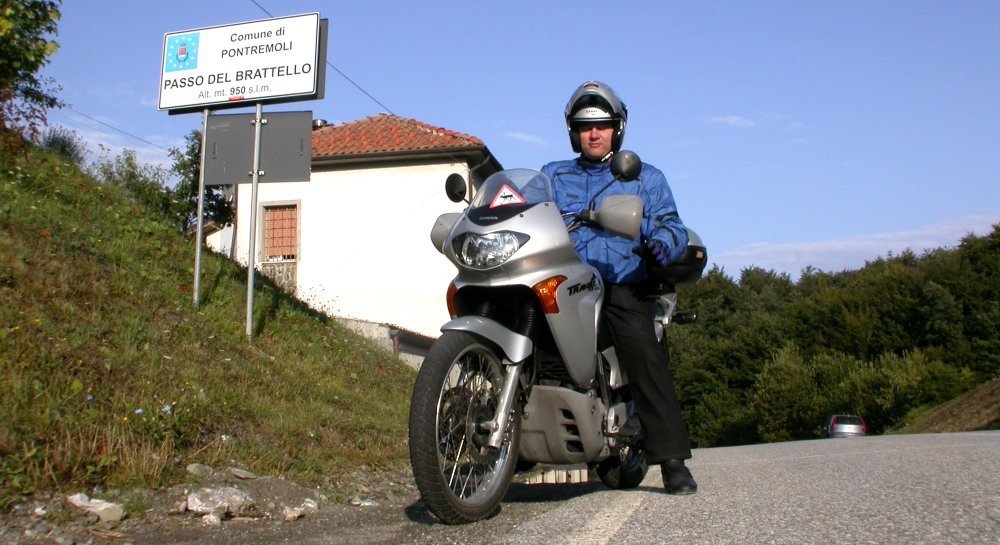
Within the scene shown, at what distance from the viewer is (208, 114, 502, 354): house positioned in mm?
26766

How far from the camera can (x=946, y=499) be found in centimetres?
405

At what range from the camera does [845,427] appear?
31172mm

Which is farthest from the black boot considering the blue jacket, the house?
the house

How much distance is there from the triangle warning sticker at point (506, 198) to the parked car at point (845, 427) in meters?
28.8

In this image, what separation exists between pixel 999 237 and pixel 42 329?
44.0m

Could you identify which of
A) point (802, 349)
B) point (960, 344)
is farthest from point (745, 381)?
point (960, 344)

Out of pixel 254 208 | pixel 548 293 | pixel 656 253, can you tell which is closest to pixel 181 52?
pixel 254 208

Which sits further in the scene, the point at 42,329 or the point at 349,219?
the point at 349,219

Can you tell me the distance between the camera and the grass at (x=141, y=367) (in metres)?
4.82

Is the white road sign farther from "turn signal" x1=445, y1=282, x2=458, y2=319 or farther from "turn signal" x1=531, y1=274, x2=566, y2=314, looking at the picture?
"turn signal" x1=531, y1=274, x2=566, y2=314

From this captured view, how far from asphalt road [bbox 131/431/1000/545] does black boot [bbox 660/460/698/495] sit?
0.06m

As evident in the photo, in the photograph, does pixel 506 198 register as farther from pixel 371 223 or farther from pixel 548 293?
pixel 371 223

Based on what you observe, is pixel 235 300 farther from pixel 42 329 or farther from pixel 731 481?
pixel 731 481

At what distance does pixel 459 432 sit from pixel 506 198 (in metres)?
1.09
